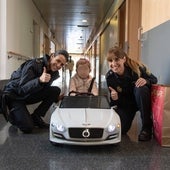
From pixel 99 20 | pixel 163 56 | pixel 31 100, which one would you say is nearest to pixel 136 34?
pixel 163 56

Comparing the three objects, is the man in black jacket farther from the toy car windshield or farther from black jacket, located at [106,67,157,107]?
black jacket, located at [106,67,157,107]

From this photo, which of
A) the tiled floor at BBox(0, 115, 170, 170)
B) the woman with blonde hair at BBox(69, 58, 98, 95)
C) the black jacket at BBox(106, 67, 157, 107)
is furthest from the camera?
the woman with blonde hair at BBox(69, 58, 98, 95)

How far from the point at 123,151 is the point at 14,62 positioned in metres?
3.91

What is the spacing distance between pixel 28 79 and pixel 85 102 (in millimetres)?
681

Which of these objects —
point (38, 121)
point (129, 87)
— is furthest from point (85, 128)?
point (38, 121)

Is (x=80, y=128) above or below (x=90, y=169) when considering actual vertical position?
above

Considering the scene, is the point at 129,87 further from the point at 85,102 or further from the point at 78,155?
the point at 78,155

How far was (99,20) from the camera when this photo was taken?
12.6 m

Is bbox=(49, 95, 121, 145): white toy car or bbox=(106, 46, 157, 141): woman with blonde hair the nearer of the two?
bbox=(49, 95, 121, 145): white toy car

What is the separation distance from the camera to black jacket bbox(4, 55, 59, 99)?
142 inches

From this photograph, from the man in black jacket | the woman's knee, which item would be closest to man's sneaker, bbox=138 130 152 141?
the woman's knee

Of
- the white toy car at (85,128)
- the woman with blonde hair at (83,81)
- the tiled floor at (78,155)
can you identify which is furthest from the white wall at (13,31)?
the white toy car at (85,128)

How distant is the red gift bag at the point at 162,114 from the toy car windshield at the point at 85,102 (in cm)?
48

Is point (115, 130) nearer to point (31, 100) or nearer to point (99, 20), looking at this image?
point (31, 100)
